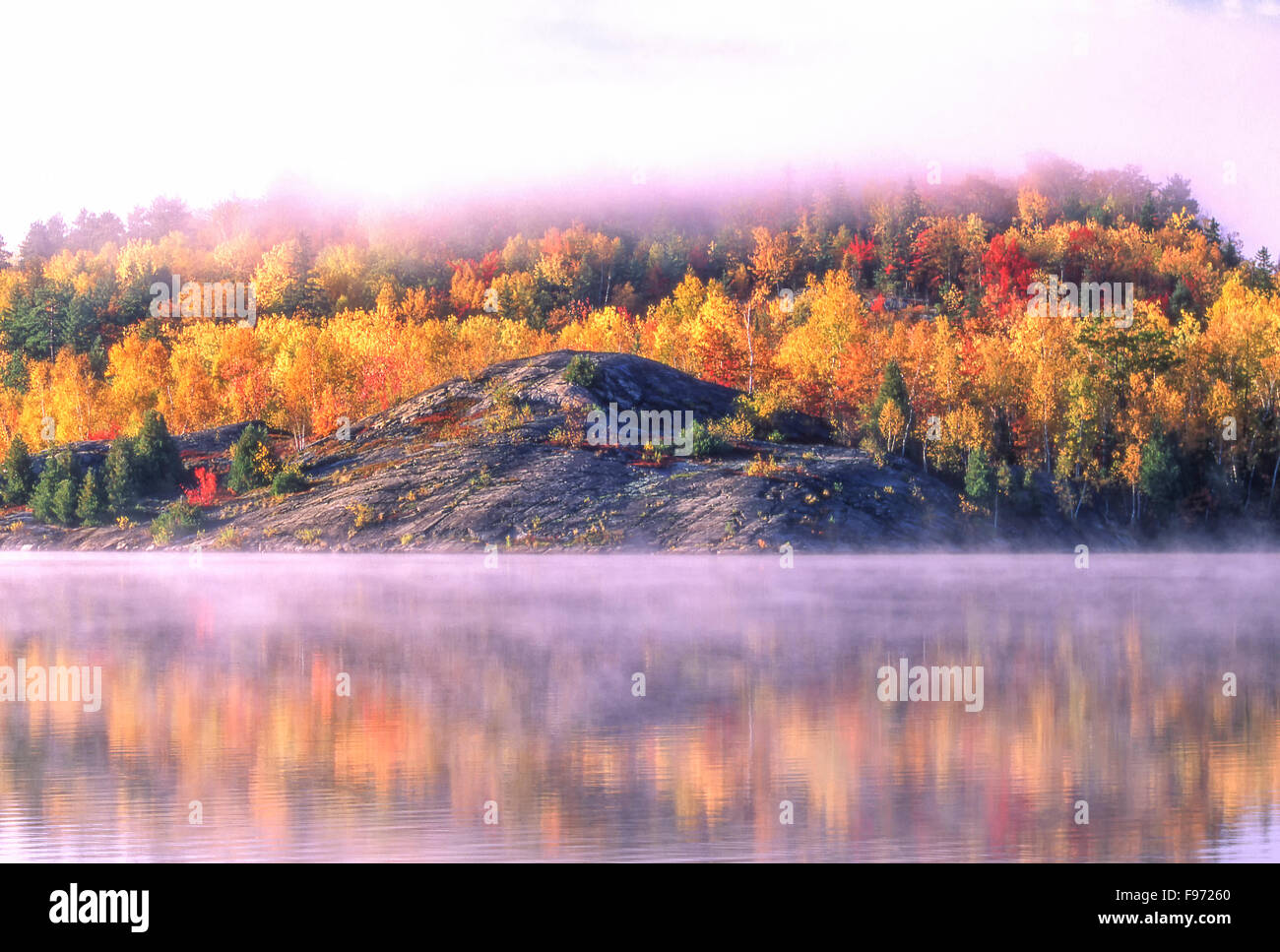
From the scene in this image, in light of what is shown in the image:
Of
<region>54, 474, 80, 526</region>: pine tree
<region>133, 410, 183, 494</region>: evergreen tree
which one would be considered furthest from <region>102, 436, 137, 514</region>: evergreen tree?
Result: <region>54, 474, 80, 526</region>: pine tree

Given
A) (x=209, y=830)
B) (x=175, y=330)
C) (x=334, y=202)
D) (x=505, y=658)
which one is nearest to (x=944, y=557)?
(x=505, y=658)

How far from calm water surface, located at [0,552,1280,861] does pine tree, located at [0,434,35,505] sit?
161ft

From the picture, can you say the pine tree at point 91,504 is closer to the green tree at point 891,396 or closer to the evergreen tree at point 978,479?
the green tree at point 891,396

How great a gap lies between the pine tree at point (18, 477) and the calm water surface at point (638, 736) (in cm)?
4905

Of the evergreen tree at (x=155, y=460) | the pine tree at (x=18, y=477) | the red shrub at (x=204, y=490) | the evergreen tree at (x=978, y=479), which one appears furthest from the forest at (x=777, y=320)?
the red shrub at (x=204, y=490)

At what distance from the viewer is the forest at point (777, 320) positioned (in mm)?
74438

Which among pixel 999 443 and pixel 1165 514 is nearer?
pixel 1165 514

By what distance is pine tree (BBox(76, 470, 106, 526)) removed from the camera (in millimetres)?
69875

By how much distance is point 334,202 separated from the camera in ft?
589

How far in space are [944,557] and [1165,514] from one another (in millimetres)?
18849

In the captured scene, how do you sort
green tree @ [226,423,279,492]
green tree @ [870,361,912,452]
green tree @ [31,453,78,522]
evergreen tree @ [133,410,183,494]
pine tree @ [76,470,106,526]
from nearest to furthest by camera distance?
1. pine tree @ [76,470,106,526]
2. green tree @ [226,423,279,492]
3. green tree @ [31,453,78,522]
4. evergreen tree @ [133,410,183,494]
5. green tree @ [870,361,912,452]

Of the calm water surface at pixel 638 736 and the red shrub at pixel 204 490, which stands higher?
the red shrub at pixel 204 490

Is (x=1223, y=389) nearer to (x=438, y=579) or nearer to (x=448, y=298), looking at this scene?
(x=438, y=579)

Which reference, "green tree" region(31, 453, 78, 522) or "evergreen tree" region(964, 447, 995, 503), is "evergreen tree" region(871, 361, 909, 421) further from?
"green tree" region(31, 453, 78, 522)
